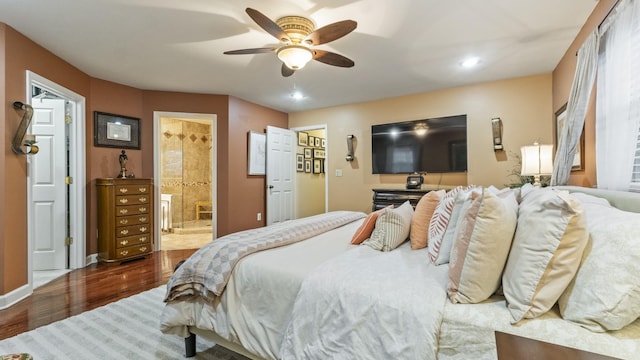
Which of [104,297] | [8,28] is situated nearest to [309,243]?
[104,297]

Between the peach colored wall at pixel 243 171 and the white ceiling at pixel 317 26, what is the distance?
0.67 m

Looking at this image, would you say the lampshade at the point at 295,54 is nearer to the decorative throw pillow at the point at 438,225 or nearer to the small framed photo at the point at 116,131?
the decorative throw pillow at the point at 438,225

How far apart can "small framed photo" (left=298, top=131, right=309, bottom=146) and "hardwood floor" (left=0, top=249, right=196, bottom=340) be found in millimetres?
3120

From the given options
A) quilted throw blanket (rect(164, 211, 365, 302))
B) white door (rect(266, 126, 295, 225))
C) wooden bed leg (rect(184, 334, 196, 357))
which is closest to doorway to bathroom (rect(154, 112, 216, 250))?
white door (rect(266, 126, 295, 225))

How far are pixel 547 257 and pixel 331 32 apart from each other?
1.97 meters

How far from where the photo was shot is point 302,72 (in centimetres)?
352

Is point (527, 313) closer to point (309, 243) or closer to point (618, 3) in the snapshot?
point (309, 243)

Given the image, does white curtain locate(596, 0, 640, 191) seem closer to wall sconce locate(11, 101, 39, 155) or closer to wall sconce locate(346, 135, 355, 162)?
wall sconce locate(346, 135, 355, 162)

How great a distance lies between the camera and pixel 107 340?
6.21 ft

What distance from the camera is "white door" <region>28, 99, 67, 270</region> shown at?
3.34 meters

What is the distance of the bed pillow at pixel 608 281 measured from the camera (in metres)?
0.81

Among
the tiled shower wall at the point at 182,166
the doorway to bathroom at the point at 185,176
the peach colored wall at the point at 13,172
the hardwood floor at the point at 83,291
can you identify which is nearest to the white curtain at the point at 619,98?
the hardwood floor at the point at 83,291

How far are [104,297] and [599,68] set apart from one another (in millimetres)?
4444

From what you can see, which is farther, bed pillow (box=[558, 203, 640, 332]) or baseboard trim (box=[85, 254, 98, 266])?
baseboard trim (box=[85, 254, 98, 266])
